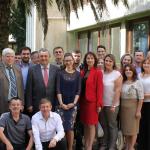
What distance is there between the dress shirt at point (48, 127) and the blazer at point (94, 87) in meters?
0.90

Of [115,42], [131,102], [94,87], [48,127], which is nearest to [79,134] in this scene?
[94,87]

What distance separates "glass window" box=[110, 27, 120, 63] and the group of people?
9227 millimetres

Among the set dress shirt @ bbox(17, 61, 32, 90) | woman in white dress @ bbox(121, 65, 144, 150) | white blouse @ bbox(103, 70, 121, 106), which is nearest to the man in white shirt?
dress shirt @ bbox(17, 61, 32, 90)

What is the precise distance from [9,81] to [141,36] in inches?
353

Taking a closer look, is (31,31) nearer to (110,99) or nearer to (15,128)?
(110,99)

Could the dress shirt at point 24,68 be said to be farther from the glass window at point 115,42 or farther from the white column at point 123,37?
the glass window at point 115,42

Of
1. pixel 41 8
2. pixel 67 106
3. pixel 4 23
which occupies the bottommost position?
pixel 67 106

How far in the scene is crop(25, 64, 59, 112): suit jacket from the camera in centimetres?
800

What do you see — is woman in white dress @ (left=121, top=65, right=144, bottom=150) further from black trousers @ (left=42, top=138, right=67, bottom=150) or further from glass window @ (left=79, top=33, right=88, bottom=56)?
glass window @ (left=79, top=33, right=88, bottom=56)

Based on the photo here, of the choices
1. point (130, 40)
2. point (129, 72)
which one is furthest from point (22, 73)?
point (130, 40)

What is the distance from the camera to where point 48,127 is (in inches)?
293

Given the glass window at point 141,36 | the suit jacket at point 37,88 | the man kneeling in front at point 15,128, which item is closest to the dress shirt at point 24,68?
the suit jacket at point 37,88

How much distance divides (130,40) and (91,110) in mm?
8977

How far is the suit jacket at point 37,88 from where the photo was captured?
8.00 meters
